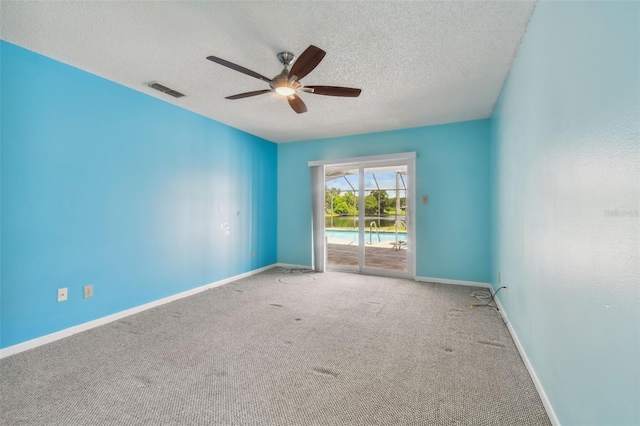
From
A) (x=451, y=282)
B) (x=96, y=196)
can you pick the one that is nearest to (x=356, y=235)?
(x=451, y=282)

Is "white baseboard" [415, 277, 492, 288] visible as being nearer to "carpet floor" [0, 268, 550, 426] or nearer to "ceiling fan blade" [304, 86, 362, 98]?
"carpet floor" [0, 268, 550, 426]

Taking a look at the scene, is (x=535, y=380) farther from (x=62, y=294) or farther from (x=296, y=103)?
(x=62, y=294)

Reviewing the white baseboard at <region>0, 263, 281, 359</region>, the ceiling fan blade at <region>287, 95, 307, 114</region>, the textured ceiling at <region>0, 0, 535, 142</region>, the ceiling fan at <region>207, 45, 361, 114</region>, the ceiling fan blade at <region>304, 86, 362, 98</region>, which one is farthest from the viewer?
the ceiling fan blade at <region>287, 95, 307, 114</region>

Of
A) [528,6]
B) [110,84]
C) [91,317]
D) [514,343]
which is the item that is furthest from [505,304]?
[110,84]

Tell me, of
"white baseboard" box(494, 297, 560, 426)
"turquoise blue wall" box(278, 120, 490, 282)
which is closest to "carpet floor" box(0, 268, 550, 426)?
"white baseboard" box(494, 297, 560, 426)

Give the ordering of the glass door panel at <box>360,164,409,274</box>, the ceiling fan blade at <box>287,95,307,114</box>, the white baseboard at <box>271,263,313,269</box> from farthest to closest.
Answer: the white baseboard at <box>271,263,313,269</box> < the glass door panel at <box>360,164,409,274</box> < the ceiling fan blade at <box>287,95,307,114</box>

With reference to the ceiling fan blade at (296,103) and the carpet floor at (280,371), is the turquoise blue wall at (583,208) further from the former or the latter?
the ceiling fan blade at (296,103)

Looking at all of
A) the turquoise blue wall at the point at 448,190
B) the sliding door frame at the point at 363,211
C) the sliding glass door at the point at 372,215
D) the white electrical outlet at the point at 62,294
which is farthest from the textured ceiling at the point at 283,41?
the white electrical outlet at the point at 62,294

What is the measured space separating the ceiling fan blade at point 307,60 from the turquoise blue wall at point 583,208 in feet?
4.34

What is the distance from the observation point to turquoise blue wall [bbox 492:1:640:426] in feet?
2.91

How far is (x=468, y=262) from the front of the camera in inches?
166

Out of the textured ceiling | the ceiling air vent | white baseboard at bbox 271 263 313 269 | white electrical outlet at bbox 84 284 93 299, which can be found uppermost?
the ceiling air vent

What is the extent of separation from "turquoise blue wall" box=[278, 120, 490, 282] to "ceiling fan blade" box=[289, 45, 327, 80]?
2857 mm

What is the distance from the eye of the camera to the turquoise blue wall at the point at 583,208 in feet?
2.91
